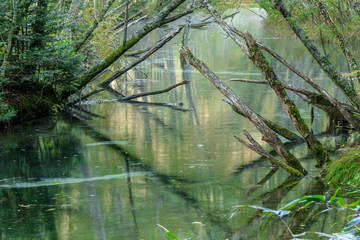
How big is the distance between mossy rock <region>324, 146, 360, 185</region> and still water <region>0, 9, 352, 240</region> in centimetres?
26

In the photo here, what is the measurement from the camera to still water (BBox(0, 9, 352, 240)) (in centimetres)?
545

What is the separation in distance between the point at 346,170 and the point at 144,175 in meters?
2.81

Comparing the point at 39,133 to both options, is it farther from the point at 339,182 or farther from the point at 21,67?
the point at 339,182

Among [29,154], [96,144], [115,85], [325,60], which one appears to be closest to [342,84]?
[325,60]

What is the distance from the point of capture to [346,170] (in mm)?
6855

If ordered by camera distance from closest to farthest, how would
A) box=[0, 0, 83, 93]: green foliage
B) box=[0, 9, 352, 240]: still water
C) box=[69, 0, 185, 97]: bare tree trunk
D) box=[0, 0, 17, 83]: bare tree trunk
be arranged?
box=[0, 9, 352, 240]: still water
box=[0, 0, 17, 83]: bare tree trunk
box=[0, 0, 83, 93]: green foliage
box=[69, 0, 185, 97]: bare tree trunk

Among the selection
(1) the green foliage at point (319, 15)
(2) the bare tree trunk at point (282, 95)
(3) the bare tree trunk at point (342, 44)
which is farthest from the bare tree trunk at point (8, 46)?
(3) the bare tree trunk at point (342, 44)

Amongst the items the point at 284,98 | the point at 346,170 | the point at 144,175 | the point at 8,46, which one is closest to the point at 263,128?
the point at 284,98

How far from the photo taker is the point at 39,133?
10.9 metres

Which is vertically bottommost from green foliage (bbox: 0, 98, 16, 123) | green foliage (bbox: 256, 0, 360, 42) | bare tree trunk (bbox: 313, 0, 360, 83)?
green foliage (bbox: 0, 98, 16, 123)

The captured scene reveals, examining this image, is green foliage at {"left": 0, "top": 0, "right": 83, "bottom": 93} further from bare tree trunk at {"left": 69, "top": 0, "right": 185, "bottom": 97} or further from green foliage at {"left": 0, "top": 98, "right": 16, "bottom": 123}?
bare tree trunk at {"left": 69, "top": 0, "right": 185, "bottom": 97}

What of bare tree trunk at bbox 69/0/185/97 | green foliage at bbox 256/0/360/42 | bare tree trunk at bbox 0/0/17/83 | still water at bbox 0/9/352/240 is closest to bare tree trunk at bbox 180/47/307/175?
still water at bbox 0/9/352/240

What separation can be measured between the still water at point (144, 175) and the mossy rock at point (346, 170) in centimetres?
26

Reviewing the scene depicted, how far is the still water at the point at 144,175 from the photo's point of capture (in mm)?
5449
